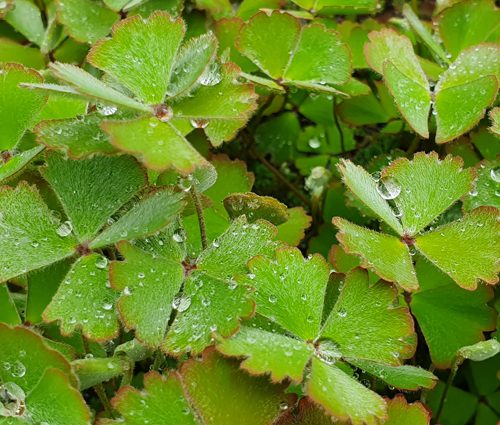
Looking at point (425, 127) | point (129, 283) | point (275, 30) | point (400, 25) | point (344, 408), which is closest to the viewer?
point (344, 408)

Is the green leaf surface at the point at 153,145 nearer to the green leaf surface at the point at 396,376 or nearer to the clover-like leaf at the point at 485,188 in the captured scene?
the green leaf surface at the point at 396,376

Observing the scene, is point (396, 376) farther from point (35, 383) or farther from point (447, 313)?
point (35, 383)

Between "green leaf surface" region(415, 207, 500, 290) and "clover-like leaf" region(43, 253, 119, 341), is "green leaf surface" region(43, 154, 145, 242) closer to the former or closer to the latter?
"clover-like leaf" region(43, 253, 119, 341)

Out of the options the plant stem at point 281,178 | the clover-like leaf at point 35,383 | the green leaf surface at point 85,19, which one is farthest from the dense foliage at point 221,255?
the green leaf surface at point 85,19

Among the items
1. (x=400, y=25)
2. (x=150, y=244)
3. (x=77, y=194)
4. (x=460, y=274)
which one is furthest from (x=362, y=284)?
(x=400, y=25)

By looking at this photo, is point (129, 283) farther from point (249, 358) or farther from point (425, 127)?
point (425, 127)

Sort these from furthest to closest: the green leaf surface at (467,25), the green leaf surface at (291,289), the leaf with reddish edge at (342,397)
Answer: the green leaf surface at (467,25)
the green leaf surface at (291,289)
the leaf with reddish edge at (342,397)

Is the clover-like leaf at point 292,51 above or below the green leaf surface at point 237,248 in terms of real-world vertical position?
above
